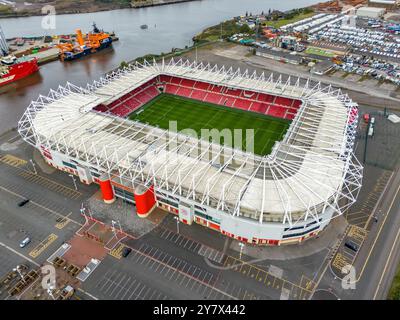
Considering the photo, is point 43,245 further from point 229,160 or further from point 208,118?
point 208,118

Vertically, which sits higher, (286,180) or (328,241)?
(286,180)

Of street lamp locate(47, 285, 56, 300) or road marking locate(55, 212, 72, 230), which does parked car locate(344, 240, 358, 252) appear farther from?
road marking locate(55, 212, 72, 230)

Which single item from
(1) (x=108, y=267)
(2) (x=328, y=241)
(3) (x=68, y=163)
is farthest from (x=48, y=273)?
(2) (x=328, y=241)

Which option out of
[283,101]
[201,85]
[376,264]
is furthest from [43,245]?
[283,101]

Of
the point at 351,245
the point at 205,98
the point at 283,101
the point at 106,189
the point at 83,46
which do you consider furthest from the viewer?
the point at 83,46
